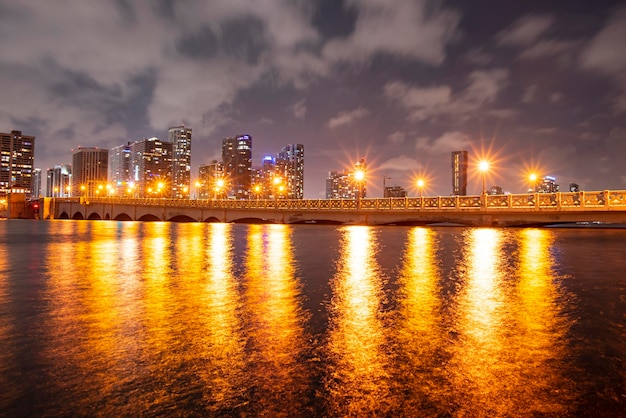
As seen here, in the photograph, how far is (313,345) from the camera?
175 inches

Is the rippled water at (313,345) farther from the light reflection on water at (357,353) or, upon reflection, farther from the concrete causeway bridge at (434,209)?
the concrete causeway bridge at (434,209)

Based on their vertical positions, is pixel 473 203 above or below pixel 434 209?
above

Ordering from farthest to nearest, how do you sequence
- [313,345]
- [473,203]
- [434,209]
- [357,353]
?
[434,209] < [473,203] < [313,345] < [357,353]

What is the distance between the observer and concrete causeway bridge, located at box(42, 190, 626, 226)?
31.0 meters

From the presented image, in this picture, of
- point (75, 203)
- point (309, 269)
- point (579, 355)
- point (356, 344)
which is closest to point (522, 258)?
point (309, 269)

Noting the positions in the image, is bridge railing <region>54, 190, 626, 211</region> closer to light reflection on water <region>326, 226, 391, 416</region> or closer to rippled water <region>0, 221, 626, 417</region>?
rippled water <region>0, 221, 626, 417</region>

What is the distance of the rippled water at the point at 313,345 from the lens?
3.12 meters

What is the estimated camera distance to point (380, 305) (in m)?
6.41

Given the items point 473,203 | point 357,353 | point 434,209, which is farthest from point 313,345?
point 473,203

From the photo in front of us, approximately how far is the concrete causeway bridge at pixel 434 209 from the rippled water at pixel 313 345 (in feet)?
89.1

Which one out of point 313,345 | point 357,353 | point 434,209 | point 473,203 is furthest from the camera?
point 434,209

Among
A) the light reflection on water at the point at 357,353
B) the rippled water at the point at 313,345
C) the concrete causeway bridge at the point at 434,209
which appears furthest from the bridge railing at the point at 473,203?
the light reflection on water at the point at 357,353

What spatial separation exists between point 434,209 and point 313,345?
37.1m

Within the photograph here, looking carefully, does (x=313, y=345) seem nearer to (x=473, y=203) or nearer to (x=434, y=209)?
(x=434, y=209)
